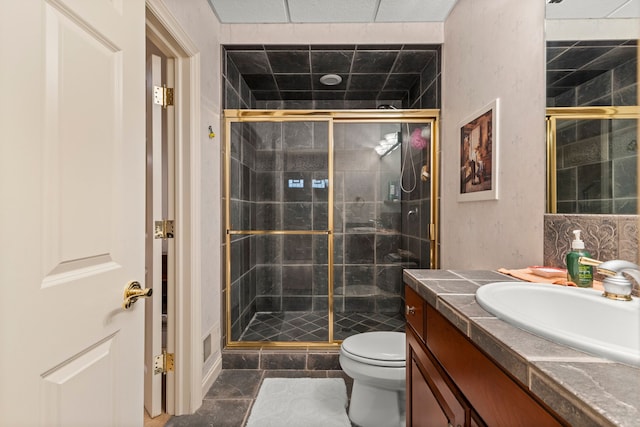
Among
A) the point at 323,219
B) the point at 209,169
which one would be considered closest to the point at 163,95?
the point at 209,169

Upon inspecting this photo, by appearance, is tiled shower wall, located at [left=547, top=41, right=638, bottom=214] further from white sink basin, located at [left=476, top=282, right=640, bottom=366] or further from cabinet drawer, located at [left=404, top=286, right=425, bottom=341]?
cabinet drawer, located at [left=404, top=286, right=425, bottom=341]

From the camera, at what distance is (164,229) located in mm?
1584

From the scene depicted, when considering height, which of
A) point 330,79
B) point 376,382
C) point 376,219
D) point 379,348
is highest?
point 330,79

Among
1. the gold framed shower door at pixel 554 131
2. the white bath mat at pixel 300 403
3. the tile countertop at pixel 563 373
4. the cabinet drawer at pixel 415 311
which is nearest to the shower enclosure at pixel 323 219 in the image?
the white bath mat at pixel 300 403

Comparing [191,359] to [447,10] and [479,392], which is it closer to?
[479,392]

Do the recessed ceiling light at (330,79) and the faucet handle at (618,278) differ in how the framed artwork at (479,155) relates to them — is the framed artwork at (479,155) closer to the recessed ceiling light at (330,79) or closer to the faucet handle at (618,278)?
the faucet handle at (618,278)

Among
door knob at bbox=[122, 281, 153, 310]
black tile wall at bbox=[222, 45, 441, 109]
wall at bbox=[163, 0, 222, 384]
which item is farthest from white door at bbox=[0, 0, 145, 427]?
black tile wall at bbox=[222, 45, 441, 109]

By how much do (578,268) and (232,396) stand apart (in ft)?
5.96

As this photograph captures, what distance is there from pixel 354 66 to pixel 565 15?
5.11ft

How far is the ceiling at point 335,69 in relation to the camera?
220 cm

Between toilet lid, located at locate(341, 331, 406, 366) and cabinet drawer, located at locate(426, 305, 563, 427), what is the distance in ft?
1.99

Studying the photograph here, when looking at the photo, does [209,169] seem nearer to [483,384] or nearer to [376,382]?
[376,382]

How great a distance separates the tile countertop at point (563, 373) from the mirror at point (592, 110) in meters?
0.63

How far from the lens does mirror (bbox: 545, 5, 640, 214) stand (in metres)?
0.84
